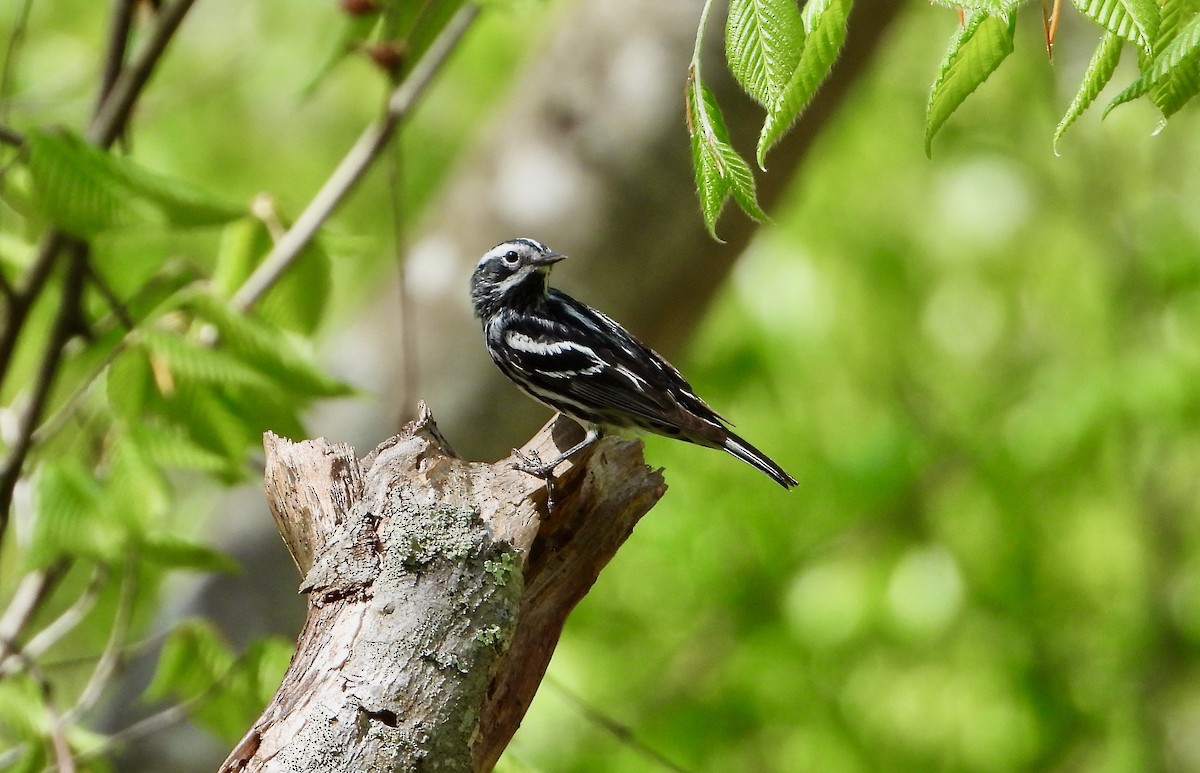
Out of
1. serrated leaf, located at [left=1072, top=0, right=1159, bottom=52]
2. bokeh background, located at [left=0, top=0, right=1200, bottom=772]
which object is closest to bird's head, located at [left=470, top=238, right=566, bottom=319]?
bokeh background, located at [left=0, top=0, right=1200, bottom=772]

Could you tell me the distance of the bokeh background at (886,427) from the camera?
18.7ft

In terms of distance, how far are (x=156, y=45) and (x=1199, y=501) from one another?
286 inches

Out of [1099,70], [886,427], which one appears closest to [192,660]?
[1099,70]

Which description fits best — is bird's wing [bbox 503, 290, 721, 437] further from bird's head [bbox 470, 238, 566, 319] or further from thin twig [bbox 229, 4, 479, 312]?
thin twig [bbox 229, 4, 479, 312]

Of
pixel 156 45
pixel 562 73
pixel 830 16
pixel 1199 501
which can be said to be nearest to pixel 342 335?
pixel 562 73

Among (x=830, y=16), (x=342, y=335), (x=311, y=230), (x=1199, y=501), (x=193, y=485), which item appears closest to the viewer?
(x=830, y=16)

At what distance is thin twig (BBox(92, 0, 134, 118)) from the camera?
13.7 feet

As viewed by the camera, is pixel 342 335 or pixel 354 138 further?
pixel 354 138

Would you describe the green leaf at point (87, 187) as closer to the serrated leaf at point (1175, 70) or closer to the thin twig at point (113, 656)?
the thin twig at point (113, 656)

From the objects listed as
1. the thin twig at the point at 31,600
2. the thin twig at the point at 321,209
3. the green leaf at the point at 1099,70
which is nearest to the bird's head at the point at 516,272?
the thin twig at the point at 321,209

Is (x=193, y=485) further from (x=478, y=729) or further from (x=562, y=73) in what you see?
(x=478, y=729)

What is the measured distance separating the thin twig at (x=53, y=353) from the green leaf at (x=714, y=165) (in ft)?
9.00

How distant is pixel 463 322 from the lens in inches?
214

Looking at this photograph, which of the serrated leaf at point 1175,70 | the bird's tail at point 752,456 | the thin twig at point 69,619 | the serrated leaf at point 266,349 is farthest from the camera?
the thin twig at point 69,619
